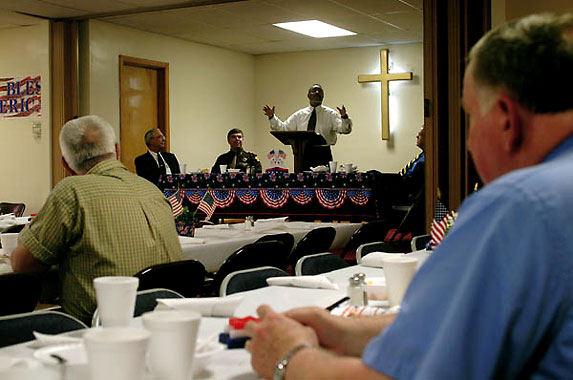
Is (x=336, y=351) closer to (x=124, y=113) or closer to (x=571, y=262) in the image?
(x=571, y=262)

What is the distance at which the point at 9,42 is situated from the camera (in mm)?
10180

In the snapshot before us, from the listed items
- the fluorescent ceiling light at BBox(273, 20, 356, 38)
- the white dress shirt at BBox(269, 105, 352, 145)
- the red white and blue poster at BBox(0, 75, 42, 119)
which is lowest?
the white dress shirt at BBox(269, 105, 352, 145)

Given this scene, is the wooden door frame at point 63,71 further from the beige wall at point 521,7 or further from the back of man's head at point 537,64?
the back of man's head at point 537,64

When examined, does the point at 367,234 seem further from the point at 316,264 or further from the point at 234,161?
the point at 234,161

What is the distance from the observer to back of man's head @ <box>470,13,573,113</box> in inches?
40.9

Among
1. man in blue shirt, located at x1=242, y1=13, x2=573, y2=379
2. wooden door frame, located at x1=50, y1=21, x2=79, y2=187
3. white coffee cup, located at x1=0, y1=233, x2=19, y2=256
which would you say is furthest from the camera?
wooden door frame, located at x1=50, y1=21, x2=79, y2=187

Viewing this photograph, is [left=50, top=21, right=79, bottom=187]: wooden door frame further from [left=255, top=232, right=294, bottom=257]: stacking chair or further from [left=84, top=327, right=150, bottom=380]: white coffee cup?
[left=84, top=327, right=150, bottom=380]: white coffee cup

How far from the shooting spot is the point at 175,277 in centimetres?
302

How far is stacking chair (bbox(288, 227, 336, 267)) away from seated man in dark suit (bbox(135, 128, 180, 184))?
13.5 feet

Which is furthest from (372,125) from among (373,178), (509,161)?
(509,161)

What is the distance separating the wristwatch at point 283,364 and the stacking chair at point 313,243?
10.5ft

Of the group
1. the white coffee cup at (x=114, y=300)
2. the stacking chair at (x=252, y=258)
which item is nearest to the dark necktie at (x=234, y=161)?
the stacking chair at (x=252, y=258)

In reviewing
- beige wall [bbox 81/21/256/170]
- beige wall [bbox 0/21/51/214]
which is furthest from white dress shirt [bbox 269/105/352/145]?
beige wall [bbox 0/21/51/214]

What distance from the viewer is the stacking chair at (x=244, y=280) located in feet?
8.38
